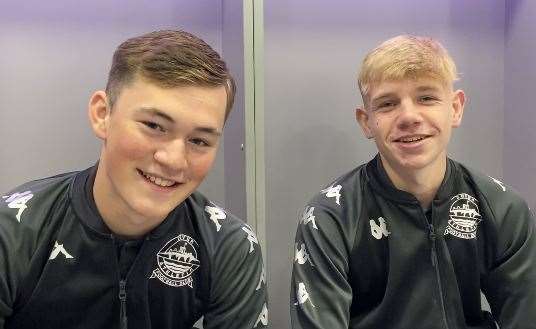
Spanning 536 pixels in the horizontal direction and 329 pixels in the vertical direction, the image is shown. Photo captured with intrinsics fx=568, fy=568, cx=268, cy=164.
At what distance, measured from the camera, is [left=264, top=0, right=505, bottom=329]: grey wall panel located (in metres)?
1.64

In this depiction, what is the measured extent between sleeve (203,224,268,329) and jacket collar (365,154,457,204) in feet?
1.15

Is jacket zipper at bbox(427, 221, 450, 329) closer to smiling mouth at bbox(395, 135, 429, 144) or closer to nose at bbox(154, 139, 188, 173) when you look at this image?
smiling mouth at bbox(395, 135, 429, 144)

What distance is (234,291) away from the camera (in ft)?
3.52

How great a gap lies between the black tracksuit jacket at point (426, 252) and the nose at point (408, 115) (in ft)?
0.41

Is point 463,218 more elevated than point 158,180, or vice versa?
point 158,180

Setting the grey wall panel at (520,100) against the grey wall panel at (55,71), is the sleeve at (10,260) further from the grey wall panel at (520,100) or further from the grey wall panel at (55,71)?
the grey wall panel at (520,100)

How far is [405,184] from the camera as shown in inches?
49.9

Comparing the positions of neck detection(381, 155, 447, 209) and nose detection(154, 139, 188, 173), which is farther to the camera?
neck detection(381, 155, 447, 209)

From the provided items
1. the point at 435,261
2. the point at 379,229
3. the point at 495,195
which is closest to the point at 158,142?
the point at 379,229

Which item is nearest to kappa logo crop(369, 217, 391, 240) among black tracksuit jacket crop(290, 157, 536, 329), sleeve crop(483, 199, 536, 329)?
black tracksuit jacket crop(290, 157, 536, 329)

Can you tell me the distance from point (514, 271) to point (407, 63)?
505mm

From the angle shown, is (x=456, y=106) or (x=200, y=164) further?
(x=456, y=106)

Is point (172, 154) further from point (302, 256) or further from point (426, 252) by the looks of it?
point (426, 252)

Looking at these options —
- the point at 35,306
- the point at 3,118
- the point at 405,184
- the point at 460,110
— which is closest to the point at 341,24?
the point at 460,110
